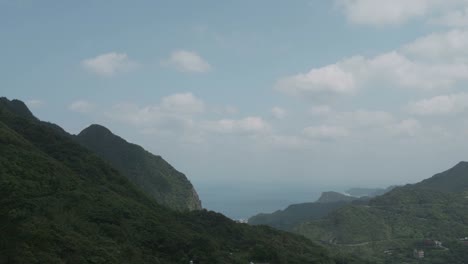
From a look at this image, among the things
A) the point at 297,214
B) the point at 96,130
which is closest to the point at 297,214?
the point at 297,214

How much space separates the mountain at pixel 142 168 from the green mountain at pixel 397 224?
24.5 metres

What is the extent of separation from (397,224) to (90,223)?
73.6m

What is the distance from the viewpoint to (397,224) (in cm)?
9444

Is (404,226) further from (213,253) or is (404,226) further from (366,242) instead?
(213,253)

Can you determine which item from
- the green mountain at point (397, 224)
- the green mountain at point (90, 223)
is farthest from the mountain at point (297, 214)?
the green mountain at point (90, 223)

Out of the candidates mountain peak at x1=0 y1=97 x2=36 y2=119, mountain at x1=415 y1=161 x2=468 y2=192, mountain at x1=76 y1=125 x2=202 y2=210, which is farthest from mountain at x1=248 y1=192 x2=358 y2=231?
mountain peak at x1=0 y1=97 x2=36 y2=119

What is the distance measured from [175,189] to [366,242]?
35860 millimetres

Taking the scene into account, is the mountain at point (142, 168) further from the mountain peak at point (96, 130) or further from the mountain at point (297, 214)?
the mountain at point (297, 214)

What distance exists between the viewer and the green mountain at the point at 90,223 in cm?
2703

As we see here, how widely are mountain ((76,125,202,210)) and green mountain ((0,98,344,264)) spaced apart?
103ft

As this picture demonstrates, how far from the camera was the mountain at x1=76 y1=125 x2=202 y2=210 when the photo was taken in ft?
283

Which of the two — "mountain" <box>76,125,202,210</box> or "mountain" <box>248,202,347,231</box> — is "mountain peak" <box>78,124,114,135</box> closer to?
"mountain" <box>76,125,202,210</box>

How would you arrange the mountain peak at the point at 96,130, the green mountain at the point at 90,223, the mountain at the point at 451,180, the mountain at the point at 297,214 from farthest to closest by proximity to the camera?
the mountain at the point at 297,214 < the mountain at the point at 451,180 < the mountain peak at the point at 96,130 < the green mountain at the point at 90,223

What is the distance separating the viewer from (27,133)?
174 feet
